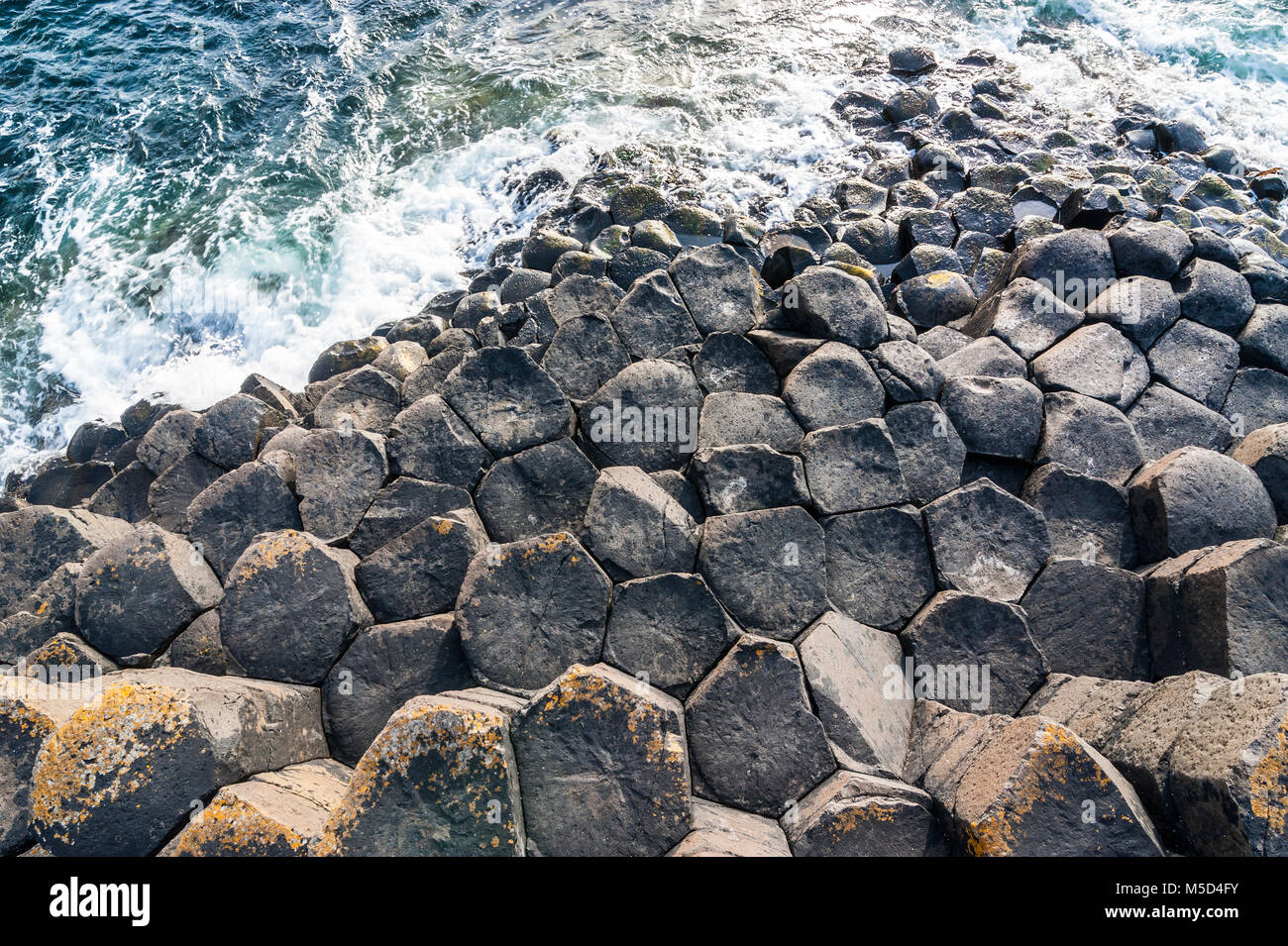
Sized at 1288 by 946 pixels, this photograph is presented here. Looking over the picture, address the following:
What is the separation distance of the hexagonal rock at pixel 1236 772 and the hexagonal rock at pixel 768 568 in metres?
1.75

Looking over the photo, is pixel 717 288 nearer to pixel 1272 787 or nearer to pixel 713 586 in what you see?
pixel 713 586

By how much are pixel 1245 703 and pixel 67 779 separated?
465 cm

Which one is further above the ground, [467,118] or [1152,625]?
[467,118]

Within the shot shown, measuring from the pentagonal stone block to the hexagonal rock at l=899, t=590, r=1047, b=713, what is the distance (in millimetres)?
2845

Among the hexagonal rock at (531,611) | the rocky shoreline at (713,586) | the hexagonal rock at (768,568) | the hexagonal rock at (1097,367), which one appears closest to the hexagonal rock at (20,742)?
the rocky shoreline at (713,586)

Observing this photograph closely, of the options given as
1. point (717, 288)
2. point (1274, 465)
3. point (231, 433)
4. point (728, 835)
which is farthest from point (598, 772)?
point (1274, 465)

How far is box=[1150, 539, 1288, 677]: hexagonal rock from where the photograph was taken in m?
3.63

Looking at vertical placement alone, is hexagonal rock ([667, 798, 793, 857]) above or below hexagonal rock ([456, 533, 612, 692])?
below

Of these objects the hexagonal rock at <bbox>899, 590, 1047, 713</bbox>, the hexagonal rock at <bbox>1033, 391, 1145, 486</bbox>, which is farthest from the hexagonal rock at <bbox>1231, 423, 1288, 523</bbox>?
the hexagonal rock at <bbox>899, 590, 1047, 713</bbox>

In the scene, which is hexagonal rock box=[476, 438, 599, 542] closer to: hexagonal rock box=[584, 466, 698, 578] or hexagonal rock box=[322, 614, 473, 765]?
hexagonal rock box=[584, 466, 698, 578]

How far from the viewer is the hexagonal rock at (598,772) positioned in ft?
10.5
